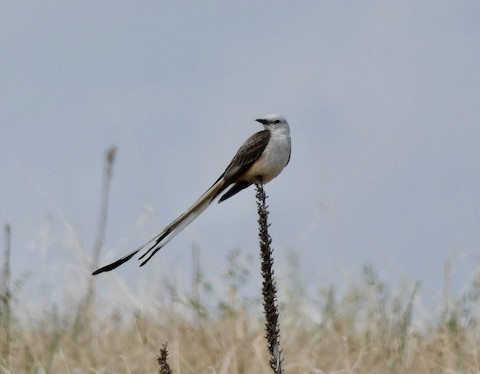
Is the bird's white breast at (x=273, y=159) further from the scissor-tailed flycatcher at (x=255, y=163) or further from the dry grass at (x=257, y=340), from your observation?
the dry grass at (x=257, y=340)

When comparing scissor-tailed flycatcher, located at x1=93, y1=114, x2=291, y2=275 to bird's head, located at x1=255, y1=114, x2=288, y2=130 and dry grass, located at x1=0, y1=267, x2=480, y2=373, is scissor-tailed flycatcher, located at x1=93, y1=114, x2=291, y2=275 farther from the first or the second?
dry grass, located at x1=0, y1=267, x2=480, y2=373

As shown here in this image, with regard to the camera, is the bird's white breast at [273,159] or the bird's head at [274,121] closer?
the bird's white breast at [273,159]

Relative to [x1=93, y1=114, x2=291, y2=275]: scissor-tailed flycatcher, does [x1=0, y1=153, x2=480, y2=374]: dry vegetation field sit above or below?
below

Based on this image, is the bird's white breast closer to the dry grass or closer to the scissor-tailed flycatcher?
the scissor-tailed flycatcher

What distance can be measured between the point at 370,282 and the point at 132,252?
9.28 feet

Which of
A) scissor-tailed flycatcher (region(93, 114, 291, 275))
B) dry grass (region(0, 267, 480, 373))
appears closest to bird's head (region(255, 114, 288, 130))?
scissor-tailed flycatcher (region(93, 114, 291, 275))

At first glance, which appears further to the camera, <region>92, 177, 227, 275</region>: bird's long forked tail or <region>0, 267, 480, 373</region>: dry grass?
<region>0, 267, 480, 373</region>: dry grass

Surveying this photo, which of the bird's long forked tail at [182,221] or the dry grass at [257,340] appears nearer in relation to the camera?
the bird's long forked tail at [182,221]

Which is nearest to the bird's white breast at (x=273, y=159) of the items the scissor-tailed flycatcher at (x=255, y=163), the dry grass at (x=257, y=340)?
the scissor-tailed flycatcher at (x=255, y=163)

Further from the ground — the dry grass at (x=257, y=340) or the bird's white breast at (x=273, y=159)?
the bird's white breast at (x=273, y=159)

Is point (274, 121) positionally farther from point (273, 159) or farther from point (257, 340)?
point (257, 340)

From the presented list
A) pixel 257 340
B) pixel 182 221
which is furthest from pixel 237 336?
pixel 182 221

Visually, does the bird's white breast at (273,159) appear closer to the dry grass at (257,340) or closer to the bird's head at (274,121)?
the bird's head at (274,121)

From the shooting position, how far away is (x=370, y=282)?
5746 millimetres
